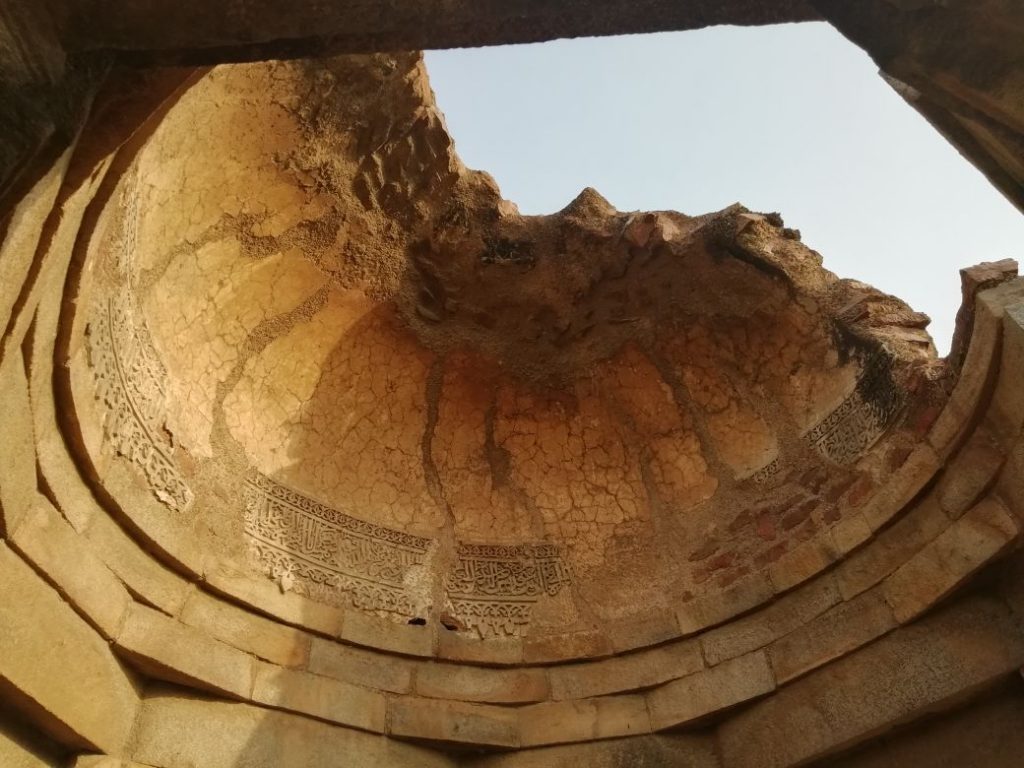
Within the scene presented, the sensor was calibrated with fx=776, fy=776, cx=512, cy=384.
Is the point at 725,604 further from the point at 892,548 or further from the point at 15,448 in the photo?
the point at 15,448

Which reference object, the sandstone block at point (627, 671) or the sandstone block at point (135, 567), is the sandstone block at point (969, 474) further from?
the sandstone block at point (135, 567)

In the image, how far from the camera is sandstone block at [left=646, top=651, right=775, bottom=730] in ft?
13.8

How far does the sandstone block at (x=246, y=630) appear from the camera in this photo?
391 cm

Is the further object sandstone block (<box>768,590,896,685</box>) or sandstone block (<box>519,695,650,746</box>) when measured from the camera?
sandstone block (<box>519,695,650,746</box>)

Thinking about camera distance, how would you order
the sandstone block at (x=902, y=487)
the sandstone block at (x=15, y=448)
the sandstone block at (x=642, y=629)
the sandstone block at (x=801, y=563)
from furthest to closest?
the sandstone block at (x=642, y=629), the sandstone block at (x=801, y=563), the sandstone block at (x=902, y=487), the sandstone block at (x=15, y=448)

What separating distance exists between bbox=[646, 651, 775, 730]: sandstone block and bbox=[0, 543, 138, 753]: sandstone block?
272 cm

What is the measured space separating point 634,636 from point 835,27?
146 inches

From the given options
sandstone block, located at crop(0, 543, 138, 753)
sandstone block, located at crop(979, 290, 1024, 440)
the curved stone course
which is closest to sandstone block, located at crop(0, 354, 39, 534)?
the curved stone course

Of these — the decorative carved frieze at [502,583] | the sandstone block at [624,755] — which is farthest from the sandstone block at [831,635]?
the decorative carved frieze at [502,583]

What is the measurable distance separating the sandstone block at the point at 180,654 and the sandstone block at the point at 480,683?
3.41 ft

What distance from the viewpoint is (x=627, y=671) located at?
15.0 feet

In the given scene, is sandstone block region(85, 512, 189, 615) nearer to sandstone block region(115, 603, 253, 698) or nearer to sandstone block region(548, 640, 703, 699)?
sandstone block region(115, 603, 253, 698)

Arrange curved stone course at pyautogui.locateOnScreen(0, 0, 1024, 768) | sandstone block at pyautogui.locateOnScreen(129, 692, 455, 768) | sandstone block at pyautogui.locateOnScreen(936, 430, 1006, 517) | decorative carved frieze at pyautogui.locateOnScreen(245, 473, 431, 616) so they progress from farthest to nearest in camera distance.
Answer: decorative carved frieze at pyautogui.locateOnScreen(245, 473, 431, 616) < sandstone block at pyautogui.locateOnScreen(936, 430, 1006, 517) < sandstone block at pyautogui.locateOnScreen(129, 692, 455, 768) < curved stone course at pyautogui.locateOnScreen(0, 0, 1024, 768)

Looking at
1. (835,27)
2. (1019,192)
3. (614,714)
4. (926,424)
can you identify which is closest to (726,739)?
(614,714)
